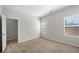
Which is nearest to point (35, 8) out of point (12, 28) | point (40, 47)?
point (12, 28)

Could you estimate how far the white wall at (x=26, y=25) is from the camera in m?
1.26

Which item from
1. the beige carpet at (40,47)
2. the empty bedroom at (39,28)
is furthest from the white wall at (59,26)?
the beige carpet at (40,47)

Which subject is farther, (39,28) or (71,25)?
(39,28)

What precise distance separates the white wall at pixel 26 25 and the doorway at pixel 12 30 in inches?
2.4

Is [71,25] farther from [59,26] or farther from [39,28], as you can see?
[39,28]

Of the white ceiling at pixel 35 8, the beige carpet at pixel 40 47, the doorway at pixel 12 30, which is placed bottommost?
the beige carpet at pixel 40 47

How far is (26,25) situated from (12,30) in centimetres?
29

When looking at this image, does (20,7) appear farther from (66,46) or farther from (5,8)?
(66,46)

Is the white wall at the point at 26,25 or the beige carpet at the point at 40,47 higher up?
the white wall at the point at 26,25

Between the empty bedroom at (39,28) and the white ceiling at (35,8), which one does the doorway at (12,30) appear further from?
the white ceiling at (35,8)

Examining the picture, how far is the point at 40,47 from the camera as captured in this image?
4.25 feet
